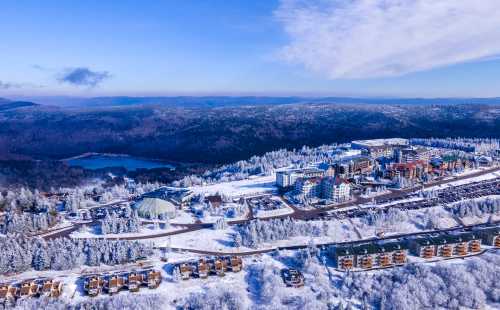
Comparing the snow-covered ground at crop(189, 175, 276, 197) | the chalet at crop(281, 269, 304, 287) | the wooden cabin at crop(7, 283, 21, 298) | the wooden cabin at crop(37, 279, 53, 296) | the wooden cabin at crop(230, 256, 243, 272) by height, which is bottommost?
the wooden cabin at crop(7, 283, 21, 298)

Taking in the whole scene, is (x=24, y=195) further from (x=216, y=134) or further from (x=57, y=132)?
(x=57, y=132)

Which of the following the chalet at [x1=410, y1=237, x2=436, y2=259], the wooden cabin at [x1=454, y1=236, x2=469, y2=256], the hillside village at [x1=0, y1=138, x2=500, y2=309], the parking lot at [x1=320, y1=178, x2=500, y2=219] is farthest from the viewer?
the parking lot at [x1=320, y1=178, x2=500, y2=219]

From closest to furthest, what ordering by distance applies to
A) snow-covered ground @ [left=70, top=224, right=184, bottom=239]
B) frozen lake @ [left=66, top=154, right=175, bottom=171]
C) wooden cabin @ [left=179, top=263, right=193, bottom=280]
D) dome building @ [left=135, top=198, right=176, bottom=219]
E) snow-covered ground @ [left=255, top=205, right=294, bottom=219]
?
wooden cabin @ [left=179, top=263, right=193, bottom=280]
snow-covered ground @ [left=70, top=224, right=184, bottom=239]
dome building @ [left=135, top=198, right=176, bottom=219]
snow-covered ground @ [left=255, top=205, right=294, bottom=219]
frozen lake @ [left=66, top=154, right=175, bottom=171]

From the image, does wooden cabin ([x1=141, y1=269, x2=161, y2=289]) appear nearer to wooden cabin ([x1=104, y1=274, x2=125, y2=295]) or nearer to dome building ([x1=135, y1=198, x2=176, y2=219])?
wooden cabin ([x1=104, y1=274, x2=125, y2=295])

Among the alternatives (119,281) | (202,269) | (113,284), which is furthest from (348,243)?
(113,284)

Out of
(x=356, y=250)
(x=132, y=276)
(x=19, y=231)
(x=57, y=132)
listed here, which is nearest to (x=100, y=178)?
(x=19, y=231)

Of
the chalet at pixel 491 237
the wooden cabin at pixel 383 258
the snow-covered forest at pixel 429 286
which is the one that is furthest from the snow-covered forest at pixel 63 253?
the chalet at pixel 491 237

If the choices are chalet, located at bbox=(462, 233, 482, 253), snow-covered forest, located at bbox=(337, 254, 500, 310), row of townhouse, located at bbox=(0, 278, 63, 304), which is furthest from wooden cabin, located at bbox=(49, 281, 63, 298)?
chalet, located at bbox=(462, 233, 482, 253)
